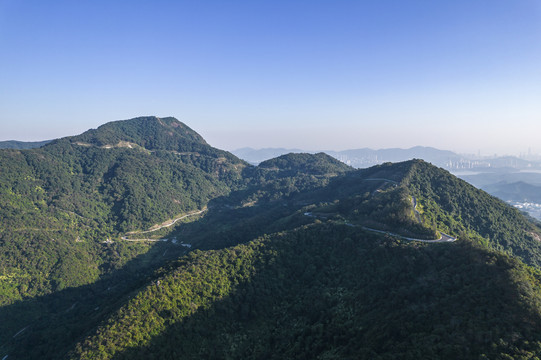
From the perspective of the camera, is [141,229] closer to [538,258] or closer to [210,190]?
[210,190]

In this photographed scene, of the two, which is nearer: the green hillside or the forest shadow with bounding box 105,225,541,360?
the forest shadow with bounding box 105,225,541,360

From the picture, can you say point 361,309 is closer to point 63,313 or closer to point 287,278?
point 287,278

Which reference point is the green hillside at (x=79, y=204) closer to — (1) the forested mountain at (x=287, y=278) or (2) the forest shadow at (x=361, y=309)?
(1) the forested mountain at (x=287, y=278)

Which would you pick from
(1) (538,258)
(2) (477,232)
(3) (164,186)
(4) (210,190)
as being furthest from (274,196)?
(1) (538,258)

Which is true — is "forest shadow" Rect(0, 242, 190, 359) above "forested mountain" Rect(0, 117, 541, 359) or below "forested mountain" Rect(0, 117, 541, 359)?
below

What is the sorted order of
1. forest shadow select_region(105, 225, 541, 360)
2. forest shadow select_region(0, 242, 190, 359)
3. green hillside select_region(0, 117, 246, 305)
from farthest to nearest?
green hillside select_region(0, 117, 246, 305) → forest shadow select_region(0, 242, 190, 359) → forest shadow select_region(105, 225, 541, 360)

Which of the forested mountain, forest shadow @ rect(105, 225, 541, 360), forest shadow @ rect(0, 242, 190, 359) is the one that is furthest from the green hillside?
forest shadow @ rect(105, 225, 541, 360)

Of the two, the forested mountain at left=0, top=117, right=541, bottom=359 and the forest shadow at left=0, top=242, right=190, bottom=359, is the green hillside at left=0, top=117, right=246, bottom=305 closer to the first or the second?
Answer: the forested mountain at left=0, top=117, right=541, bottom=359

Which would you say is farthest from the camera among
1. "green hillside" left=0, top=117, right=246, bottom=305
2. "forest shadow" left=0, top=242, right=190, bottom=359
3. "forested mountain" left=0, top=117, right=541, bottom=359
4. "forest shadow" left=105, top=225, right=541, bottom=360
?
"green hillside" left=0, top=117, right=246, bottom=305

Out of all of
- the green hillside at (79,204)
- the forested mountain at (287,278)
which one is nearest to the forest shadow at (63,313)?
the forested mountain at (287,278)

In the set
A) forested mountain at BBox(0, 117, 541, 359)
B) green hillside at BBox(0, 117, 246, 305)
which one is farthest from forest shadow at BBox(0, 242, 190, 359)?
green hillside at BBox(0, 117, 246, 305)
